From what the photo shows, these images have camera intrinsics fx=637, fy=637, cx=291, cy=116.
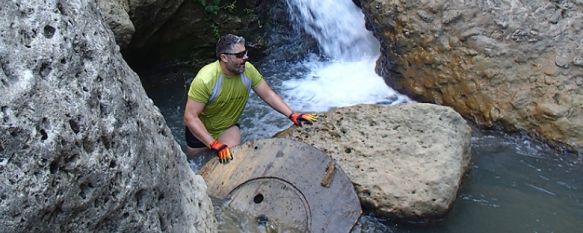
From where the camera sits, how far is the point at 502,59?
598cm

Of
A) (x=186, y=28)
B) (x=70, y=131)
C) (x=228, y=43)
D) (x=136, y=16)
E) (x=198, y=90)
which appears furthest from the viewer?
(x=186, y=28)

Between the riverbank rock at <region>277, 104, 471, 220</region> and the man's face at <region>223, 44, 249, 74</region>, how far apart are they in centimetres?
73

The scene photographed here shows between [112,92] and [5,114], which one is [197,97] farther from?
[5,114]

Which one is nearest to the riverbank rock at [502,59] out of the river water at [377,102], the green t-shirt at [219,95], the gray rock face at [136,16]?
the river water at [377,102]

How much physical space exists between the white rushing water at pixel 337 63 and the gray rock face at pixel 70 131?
4.14 m

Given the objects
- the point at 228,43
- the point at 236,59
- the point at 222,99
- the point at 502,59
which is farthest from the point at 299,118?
the point at 502,59

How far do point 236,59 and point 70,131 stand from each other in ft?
8.14

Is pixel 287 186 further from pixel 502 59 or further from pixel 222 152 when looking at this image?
pixel 502 59

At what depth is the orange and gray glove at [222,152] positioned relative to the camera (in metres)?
4.46

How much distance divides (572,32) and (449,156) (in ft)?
7.08

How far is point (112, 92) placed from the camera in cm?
237

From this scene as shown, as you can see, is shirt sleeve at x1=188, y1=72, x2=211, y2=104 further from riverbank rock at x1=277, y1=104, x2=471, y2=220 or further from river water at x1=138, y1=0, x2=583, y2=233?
riverbank rock at x1=277, y1=104, x2=471, y2=220

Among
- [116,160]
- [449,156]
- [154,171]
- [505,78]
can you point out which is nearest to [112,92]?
[116,160]

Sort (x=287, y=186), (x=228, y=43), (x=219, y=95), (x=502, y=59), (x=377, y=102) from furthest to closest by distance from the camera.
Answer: (x=377, y=102) < (x=502, y=59) < (x=219, y=95) < (x=228, y=43) < (x=287, y=186)
